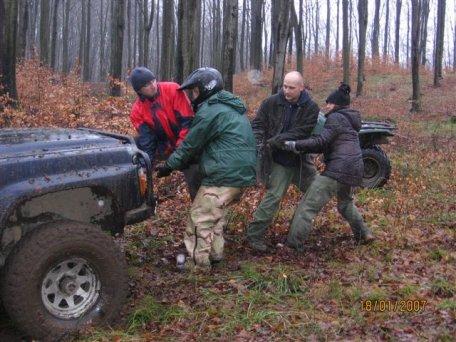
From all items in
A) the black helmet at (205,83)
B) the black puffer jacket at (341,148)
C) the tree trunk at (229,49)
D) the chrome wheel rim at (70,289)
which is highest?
the tree trunk at (229,49)

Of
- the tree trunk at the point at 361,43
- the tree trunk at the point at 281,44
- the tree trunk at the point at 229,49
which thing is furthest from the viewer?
the tree trunk at the point at 361,43

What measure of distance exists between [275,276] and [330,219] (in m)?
2.45

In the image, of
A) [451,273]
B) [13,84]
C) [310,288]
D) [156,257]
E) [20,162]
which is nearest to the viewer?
[20,162]

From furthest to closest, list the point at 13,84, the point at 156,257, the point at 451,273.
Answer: the point at 13,84
the point at 156,257
the point at 451,273

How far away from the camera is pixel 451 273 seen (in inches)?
218

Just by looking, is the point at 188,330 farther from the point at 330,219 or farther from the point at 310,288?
the point at 330,219

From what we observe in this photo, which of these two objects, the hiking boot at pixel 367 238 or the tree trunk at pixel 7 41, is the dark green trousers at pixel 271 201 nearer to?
the hiking boot at pixel 367 238

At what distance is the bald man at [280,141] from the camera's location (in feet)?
20.0

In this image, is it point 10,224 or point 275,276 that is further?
point 275,276

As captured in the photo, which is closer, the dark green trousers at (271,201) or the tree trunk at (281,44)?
the dark green trousers at (271,201)

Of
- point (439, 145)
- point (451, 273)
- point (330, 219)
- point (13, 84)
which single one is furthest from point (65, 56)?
point (451, 273)

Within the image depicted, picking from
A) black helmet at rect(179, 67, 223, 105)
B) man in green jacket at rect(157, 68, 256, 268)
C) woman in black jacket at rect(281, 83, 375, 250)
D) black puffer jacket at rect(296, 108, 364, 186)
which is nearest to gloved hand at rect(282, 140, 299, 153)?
woman in black jacket at rect(281, 83, 375, 250)

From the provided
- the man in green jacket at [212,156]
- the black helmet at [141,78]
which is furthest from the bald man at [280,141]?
the black helmet at [141,78]

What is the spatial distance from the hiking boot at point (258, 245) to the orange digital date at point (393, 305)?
5.44ft
